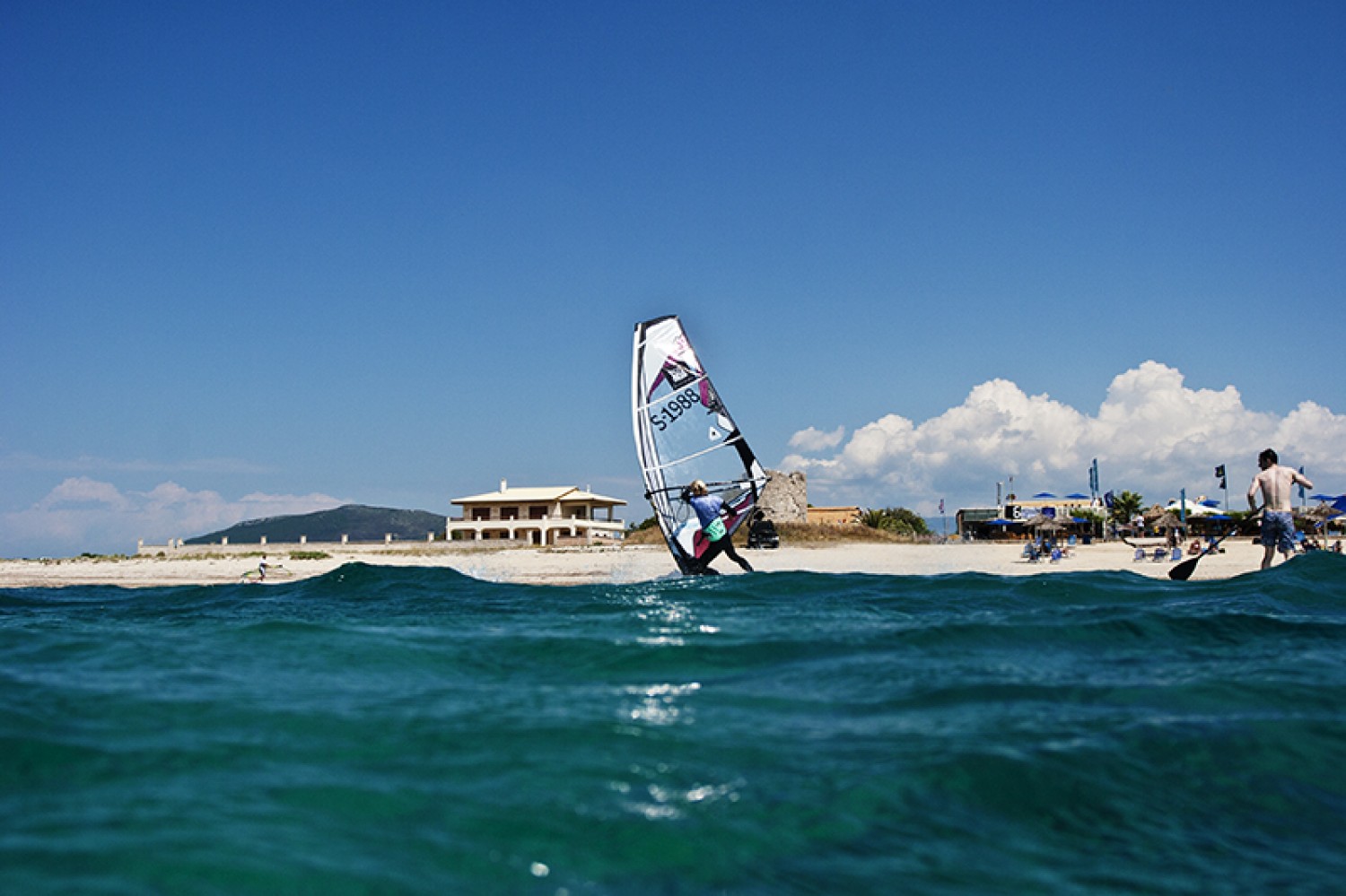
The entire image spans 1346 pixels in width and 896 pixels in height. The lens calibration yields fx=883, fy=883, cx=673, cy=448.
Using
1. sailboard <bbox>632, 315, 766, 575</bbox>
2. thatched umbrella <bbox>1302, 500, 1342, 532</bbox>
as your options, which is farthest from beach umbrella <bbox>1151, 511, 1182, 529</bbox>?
sailboard <bbox>632, 315, 766, 575</bbox>

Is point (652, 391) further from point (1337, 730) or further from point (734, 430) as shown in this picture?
point (1337, 730)

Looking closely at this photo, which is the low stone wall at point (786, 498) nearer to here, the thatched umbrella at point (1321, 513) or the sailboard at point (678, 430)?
the thatched umbrella at point (1321, 513)

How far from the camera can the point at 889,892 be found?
2711 mm

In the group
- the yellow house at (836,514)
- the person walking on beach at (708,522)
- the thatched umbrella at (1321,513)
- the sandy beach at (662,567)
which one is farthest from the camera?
the yellow house at (836,514)

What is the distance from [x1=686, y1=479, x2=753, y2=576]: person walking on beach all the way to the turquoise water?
733 cm

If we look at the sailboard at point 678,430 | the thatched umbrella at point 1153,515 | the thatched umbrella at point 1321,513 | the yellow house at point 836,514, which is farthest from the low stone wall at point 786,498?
the sailboard at point 678,430

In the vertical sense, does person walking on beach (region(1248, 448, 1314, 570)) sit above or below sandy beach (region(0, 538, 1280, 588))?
above

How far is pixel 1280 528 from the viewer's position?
1273 centimetres

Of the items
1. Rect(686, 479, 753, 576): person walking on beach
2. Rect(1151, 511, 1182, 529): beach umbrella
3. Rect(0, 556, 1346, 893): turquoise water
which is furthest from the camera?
Rect(1151, 511, 1182, 529): beach umbrella

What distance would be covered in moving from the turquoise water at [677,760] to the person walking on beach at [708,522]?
733 centimetres

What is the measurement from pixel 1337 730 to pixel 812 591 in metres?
6.45

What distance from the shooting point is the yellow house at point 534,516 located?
58125 millimetres

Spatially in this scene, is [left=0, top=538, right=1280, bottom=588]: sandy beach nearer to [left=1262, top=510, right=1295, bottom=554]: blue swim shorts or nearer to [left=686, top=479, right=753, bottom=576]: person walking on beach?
[left=686, top=479, right=753, bottom=576]: person walking on beach

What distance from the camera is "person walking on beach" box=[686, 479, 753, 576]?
14555 mm
